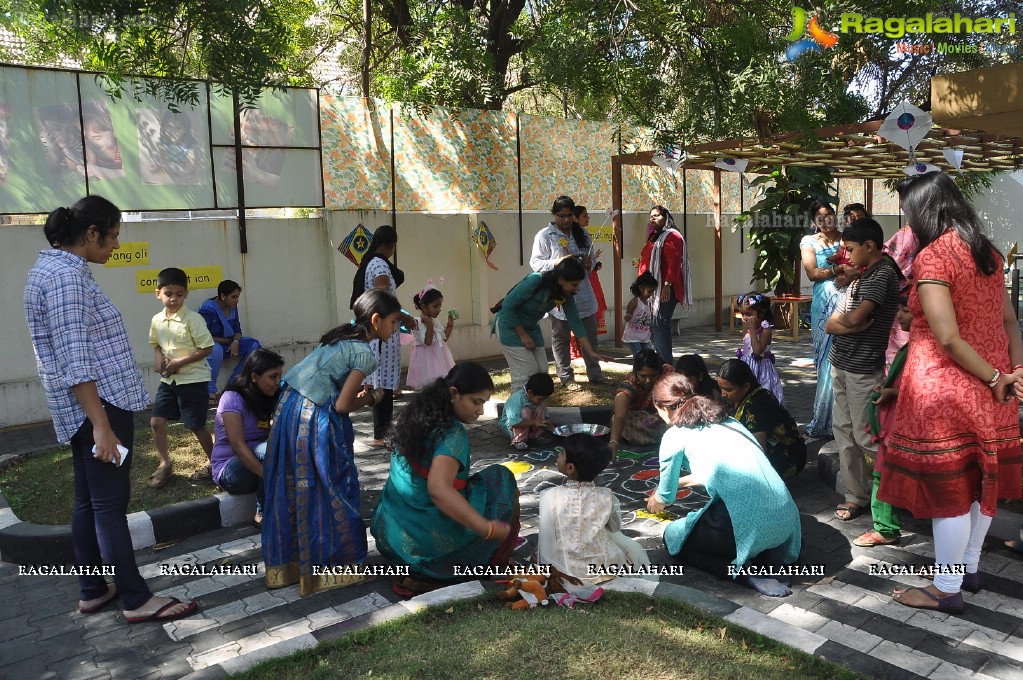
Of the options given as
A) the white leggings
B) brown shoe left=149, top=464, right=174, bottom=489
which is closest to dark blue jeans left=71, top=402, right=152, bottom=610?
brown shoe left=149, top=464, right=174, bottom=489

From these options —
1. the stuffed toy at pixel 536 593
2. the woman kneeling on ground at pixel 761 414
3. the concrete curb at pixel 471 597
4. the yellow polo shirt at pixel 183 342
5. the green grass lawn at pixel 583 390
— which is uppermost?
the yellow polo shirt at pixel 183 342

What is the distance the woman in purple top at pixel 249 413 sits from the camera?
14.6ft

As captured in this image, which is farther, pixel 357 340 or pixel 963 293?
pixel 357 340

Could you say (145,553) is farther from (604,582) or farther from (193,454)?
(604,582)

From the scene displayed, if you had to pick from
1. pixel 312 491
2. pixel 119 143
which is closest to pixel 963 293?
pixel 312 491

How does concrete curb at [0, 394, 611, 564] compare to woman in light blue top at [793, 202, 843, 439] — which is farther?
woman in light blue top at [793, 202, 843, 439]

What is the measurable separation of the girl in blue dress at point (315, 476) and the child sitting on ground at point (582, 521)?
1006 millimetres

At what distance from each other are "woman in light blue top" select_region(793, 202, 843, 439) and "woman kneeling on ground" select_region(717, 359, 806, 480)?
1118mm

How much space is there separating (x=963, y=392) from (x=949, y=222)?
743 millimetres

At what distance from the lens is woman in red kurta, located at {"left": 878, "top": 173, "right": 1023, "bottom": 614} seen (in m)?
3.49

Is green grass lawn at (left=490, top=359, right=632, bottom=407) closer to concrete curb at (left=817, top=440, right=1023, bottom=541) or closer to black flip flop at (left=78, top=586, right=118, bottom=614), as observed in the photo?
concrete curb at (left=817, top=440, right=1023, bottom=541)

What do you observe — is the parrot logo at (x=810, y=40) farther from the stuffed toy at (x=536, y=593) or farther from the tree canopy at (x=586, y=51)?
the stuffed toy at (x=536, y=593)

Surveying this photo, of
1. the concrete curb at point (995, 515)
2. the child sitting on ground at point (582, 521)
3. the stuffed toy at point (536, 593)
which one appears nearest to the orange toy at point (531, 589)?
the stuffed toy at point (536, 593)

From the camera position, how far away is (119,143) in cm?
802
